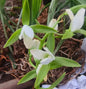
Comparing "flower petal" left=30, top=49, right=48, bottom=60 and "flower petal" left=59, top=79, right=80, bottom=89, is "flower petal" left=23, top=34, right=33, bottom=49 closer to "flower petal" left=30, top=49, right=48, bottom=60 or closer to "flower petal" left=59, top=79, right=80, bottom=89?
"flower petal" left=30, top=49, right=48, bottom=60

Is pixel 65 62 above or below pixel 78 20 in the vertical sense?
below

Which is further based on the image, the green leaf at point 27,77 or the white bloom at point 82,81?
the white bloom at point 82,81

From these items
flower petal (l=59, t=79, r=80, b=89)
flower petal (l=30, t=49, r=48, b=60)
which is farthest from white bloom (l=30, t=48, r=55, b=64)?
flower petal (l=59, t=79, r=80, b=89)

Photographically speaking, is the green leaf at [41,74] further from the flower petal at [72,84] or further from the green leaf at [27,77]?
the flower petal at [72,84]

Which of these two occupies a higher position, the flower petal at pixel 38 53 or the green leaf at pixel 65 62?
the flower petal at pixel 38 53

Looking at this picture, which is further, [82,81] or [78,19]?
[82,81]

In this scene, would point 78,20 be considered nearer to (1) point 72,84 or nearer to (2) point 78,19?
(2) point 78,19

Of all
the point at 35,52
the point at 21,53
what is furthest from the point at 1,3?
the point at 35,52

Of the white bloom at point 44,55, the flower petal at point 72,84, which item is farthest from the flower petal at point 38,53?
the flower petal at point 72,84

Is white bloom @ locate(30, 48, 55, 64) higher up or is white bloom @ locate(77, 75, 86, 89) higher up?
white bloom @ locate(30, 48, 55, 64)

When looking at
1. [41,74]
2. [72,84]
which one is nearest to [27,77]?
[41,74]

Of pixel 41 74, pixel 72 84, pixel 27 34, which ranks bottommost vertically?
pixel 72 84
